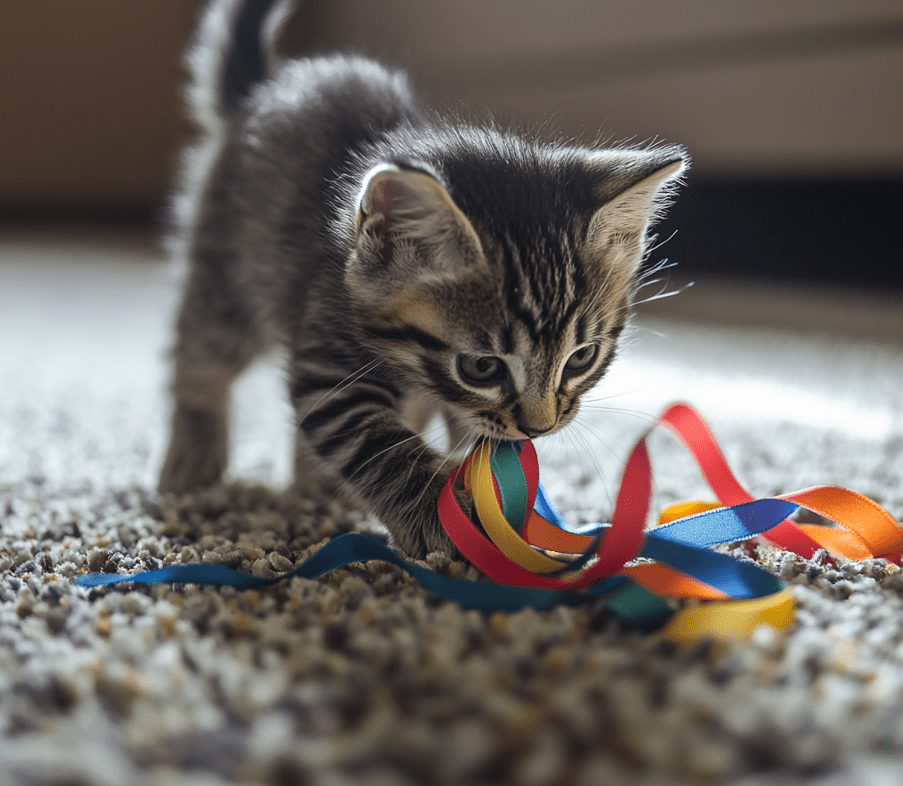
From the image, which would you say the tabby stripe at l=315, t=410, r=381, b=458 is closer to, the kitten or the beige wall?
the kitten

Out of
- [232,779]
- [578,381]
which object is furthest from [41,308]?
[232,779]

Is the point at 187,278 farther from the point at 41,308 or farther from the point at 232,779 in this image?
the point at 41,308

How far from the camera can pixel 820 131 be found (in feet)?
9.04

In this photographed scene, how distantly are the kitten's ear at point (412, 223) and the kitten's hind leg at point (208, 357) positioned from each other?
502 millimetres

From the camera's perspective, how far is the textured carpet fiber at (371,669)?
539 mm

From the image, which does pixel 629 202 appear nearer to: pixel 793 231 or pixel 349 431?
pixel 349 431

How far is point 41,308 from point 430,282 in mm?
2208

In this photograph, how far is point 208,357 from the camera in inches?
56.4

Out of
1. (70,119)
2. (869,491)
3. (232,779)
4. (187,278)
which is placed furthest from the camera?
(70,119)

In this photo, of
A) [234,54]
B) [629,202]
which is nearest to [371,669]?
[629,202]

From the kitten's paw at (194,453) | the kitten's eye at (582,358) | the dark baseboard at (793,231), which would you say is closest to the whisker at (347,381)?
the kitten's eye at (582,358)

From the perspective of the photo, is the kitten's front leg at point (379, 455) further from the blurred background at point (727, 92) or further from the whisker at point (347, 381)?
the blurred background at point (727, 92)

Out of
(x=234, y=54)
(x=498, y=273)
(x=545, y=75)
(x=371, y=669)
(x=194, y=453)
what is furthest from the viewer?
(x=545, y=75)

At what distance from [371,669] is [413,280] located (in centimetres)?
50
